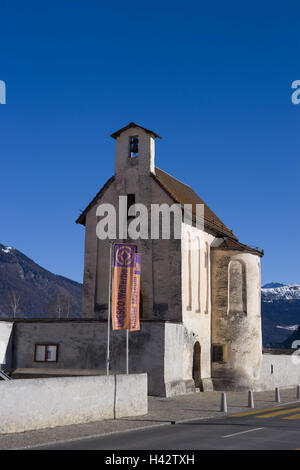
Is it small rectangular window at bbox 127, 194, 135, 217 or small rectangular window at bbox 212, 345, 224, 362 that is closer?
small rectangular window at bbox 127, 194, 135, 217

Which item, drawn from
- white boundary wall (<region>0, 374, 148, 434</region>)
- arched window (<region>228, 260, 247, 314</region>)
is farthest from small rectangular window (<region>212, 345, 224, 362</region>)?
white boundary wall (<region>0, 374, 148, 434</region>)

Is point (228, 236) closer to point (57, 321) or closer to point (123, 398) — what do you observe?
point (57, 321)

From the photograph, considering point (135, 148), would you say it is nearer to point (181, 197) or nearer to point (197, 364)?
point (181, 197)

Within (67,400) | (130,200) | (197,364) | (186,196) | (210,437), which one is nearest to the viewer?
(210,437)

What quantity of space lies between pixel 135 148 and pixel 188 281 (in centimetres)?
952

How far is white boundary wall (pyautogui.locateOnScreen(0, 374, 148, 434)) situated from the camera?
15469 mm

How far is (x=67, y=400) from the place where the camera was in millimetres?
17250

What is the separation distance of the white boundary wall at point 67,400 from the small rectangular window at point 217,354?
15.9 m

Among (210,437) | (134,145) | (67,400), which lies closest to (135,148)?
(134,145)

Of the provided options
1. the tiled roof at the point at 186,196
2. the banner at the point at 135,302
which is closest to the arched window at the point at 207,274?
the tiled roof at the point at 186,196

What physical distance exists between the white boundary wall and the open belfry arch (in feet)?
35.1

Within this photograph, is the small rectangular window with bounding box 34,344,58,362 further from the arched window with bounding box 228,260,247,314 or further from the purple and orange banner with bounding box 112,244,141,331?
the arched window with bounding box 228,260,247,314

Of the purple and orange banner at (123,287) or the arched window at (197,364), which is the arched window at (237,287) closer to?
the arched window at (197,364)

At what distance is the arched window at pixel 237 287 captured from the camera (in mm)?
36875
